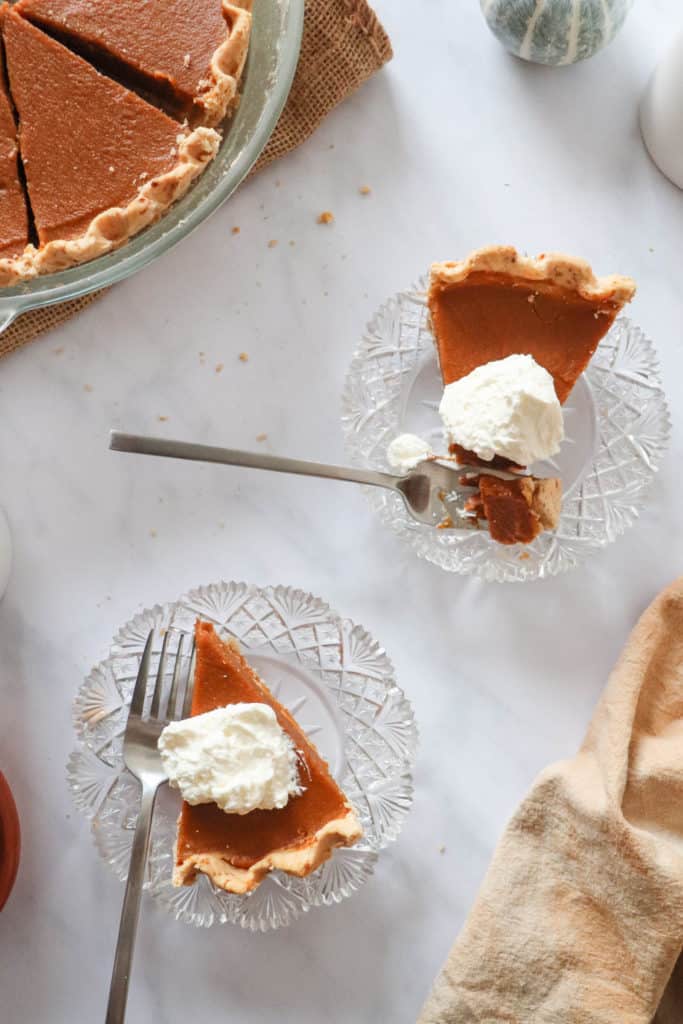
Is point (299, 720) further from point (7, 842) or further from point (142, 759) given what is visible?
point (7, 842)

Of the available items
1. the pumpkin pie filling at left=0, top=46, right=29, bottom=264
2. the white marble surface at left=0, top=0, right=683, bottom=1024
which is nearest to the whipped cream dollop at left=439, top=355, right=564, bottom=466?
the white marble surface at left=0, top=0, right=683, bottom=1024

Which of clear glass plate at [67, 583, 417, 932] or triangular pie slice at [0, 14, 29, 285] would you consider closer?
triangular pie slice at [0, 14, 29, 285]

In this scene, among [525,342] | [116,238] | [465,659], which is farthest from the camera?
[465,659]

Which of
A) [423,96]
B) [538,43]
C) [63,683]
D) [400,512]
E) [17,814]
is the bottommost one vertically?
[17,814]

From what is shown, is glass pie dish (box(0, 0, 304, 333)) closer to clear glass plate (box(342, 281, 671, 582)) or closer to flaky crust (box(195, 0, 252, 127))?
flaky crust (box(195, 0, 252, 127))

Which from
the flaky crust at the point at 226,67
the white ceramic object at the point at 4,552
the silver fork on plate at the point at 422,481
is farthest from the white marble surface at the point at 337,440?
the flaky crust at the point at 226,67

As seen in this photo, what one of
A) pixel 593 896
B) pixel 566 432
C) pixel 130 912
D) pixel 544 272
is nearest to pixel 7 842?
pixel 130 912

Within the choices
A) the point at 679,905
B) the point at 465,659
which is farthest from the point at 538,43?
the point at 679,905

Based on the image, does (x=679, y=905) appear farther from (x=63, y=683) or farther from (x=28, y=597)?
(x=28, y=597)
